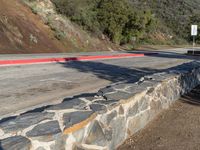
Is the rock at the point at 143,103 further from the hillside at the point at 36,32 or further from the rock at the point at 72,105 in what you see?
the hillside at the point at 36,32

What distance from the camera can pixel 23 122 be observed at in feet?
15.8

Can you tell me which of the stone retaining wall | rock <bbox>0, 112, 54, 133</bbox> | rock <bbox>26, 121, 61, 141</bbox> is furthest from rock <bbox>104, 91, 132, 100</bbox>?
rock <bbox>26, 121, 61, 141</bbox>

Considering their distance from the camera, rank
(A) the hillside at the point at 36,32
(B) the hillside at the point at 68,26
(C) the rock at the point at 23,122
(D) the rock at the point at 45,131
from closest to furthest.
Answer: (D) the rock at the point at 45,131 → (C) the rock at the point at 23,122 → (A) the hillside at the point at 36,32 → (B) the hillside at the point at 68,26

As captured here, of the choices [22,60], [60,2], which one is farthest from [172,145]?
[60,2]

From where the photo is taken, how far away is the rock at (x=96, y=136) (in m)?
5.20

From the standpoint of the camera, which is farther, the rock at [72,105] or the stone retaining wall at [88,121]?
the rock at [72,105]

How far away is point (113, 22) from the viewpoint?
52.2m

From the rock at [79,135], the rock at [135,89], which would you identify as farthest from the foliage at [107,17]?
the rock at [79,135]

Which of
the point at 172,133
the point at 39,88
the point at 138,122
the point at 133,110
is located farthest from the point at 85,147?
the point at 39,88

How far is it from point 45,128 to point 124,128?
7.42 feet

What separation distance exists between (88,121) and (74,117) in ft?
0.63

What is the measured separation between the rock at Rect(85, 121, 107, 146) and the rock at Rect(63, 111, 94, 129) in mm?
177

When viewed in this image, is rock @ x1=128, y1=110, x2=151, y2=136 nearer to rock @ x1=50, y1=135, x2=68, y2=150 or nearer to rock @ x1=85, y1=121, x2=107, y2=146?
rock @ x1=85, y1=121, x2=107, y2=146

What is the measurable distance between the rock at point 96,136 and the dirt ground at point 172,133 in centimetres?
80
